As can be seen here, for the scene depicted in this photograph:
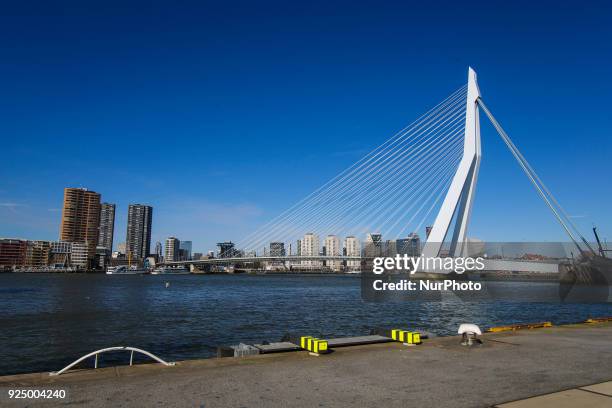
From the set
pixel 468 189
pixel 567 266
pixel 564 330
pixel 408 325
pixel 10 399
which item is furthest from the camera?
pixel 567 266

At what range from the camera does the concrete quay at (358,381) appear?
6719 millimetres

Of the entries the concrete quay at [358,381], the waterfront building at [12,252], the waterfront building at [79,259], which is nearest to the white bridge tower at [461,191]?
the concrete quay at [358,381]

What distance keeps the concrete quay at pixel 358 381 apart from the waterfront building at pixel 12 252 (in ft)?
714

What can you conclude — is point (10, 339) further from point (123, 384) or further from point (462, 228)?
point (462, 228)

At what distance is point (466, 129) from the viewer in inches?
1606

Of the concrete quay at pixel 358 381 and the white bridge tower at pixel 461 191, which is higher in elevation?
the white bridge tower at pixel 461 191

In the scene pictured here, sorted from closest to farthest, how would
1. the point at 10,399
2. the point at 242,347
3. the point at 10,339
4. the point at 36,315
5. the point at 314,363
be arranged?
the point at 10,399
the point at 314,363
the point at 242,347
the point at 10,339
the point at 36,315

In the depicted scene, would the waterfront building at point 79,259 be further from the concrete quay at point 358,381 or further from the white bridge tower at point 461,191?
the concrete quay at point 358,381

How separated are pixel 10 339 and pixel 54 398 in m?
16.7

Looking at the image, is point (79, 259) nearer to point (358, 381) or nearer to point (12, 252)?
point (12, 252)

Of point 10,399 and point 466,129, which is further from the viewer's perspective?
point 466,129

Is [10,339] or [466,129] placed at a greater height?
[466,129]

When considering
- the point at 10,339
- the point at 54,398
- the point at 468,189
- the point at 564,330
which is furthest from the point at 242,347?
A: the point at 468,189

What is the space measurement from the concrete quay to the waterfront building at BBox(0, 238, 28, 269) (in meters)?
217
